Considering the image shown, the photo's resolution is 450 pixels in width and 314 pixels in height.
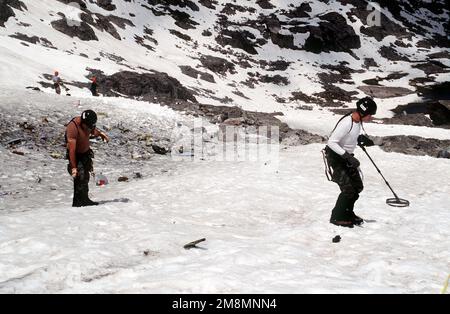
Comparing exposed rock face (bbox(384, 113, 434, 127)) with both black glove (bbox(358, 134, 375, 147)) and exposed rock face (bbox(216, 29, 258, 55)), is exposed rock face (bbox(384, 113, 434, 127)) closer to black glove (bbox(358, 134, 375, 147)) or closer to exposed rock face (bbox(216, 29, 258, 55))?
black glove (bbox(358, 134, 375, 147))

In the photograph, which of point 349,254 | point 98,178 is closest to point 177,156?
point 98,178

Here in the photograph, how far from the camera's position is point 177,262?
6625 mm

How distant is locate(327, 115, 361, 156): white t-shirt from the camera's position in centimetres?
874

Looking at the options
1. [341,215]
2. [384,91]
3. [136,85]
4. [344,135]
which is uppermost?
[384,91]

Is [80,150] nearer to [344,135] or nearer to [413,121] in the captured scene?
[344,135]

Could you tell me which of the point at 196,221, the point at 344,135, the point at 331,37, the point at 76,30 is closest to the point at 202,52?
the point at 76,30

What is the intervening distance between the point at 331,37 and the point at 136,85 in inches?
3214

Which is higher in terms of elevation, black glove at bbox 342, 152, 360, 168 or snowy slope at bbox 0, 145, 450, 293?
black glove at bbox 342, 152, 360, 168

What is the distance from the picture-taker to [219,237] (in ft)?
27.4

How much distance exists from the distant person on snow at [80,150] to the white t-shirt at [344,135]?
18.5 ft

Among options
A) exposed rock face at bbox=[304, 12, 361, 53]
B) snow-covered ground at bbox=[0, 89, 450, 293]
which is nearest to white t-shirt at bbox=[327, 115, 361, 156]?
snow-covered ground at bbox=[0, 89, 450, 293]

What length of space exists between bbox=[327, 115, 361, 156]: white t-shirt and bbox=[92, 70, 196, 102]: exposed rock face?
2908 centimetres

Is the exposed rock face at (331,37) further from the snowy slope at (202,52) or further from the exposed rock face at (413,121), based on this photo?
the exposed rock face at (413,121)
